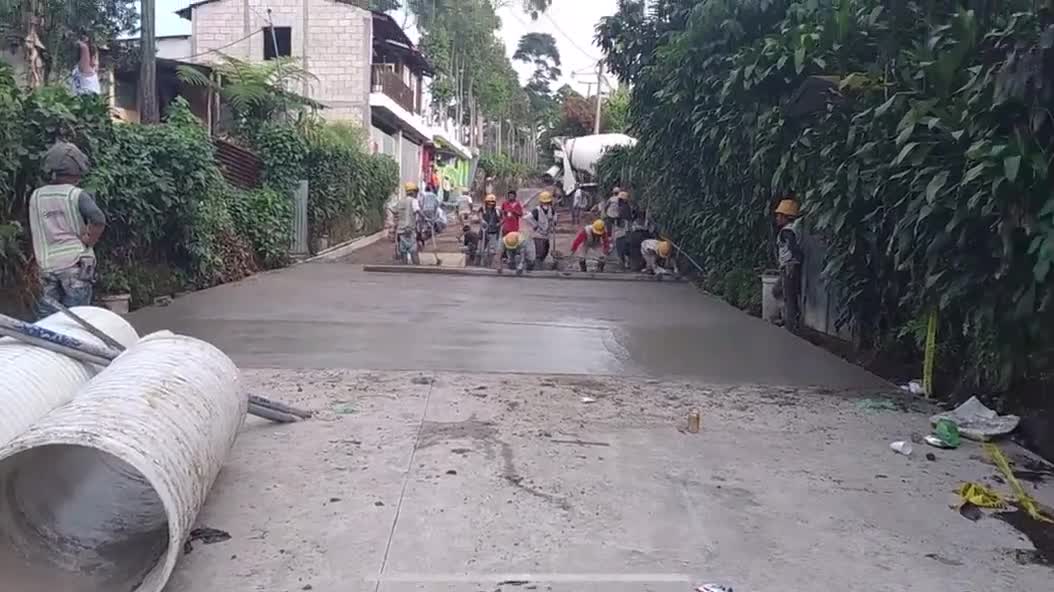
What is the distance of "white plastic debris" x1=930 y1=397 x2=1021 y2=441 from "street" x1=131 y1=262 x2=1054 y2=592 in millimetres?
152

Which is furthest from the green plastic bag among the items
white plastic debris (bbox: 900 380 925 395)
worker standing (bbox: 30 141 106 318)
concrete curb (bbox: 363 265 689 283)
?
concrete curb (bbox: 363 265 689 283)

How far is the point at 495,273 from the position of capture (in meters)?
17.3

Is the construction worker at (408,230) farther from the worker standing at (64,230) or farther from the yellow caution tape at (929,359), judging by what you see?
the yellow caution tape at (929,359)

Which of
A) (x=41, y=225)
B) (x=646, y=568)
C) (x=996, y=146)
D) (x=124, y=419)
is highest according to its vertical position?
(x=996, y=146)

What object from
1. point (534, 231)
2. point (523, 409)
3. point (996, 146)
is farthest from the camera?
point (534, 231)

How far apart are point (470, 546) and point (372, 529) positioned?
0.46 metres

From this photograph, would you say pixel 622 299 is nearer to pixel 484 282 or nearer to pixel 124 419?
pixel 484 282

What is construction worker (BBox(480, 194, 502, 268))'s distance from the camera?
63.3ft

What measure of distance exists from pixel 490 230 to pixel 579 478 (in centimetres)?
1454

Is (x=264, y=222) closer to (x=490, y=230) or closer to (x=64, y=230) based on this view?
(x=490, y=230)

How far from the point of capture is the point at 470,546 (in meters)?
4.09

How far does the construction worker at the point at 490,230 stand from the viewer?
19.3 meters

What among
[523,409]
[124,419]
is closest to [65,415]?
[124,419]

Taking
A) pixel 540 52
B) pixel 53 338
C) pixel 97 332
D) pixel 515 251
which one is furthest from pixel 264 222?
pixel 540 52
